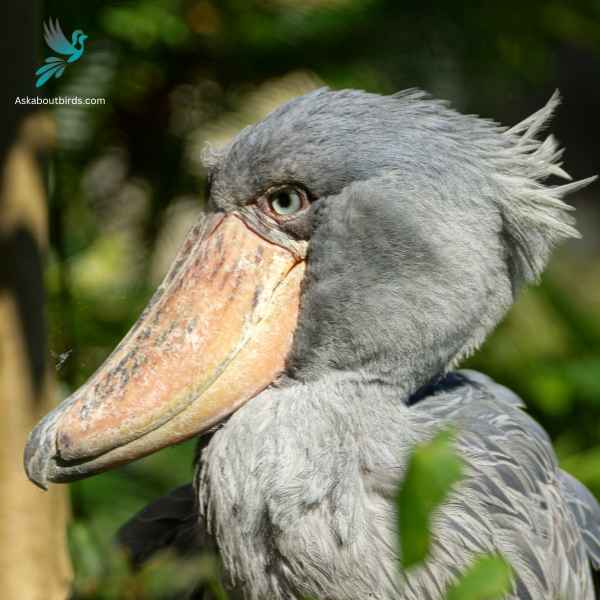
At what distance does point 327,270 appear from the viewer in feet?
5.47

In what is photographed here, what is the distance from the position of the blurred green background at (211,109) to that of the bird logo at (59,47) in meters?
0.11

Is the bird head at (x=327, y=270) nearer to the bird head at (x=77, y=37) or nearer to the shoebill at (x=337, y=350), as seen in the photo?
the shoebill at (x=337, y=350)

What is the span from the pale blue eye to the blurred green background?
979mm

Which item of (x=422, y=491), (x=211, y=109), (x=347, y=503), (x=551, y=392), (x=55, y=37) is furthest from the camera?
(x=211, y=109)

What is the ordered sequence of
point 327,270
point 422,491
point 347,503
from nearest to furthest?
point 422,491
point 347,503
point 327,270

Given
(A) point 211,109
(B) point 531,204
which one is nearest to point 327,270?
(B) point 531,204

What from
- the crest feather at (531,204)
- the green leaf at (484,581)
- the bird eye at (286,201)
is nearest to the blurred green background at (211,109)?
the crest feather at (531,204)

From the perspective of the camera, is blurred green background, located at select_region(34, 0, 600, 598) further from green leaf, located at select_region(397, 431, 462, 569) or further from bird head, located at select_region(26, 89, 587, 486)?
green leaf, located at select_region(397, 431, 462, 569)

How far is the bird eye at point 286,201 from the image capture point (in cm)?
169

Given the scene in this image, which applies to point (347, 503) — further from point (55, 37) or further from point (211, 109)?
point (211, 109)

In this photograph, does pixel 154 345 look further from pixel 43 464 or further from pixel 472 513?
pixel 472 513

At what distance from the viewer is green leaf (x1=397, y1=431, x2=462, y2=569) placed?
854 mm

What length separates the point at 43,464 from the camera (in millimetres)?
1565

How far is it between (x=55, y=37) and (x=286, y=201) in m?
0.93
